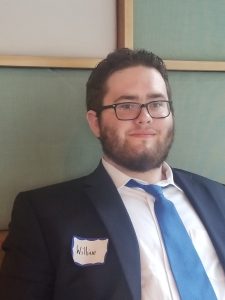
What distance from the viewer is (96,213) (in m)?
1.04

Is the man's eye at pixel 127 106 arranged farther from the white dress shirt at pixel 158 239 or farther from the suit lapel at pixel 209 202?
the suit lapel at pixel 209 202

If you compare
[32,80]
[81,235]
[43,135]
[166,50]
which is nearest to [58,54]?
[32,80]

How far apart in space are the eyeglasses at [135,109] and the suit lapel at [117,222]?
0.59ft

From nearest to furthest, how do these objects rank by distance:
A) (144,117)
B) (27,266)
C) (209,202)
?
(27,266) → (144,117) → (209,202)

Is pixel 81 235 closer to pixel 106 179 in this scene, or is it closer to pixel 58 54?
pixel 106 179

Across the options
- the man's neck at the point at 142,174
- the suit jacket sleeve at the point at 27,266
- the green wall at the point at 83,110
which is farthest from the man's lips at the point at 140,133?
the suit jacket sleeve at the point at 27,266

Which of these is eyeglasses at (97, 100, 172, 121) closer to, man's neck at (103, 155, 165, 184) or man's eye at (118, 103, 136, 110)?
man's eye at (118, 103, 136, 110)

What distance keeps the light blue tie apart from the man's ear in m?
0.21

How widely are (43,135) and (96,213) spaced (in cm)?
36

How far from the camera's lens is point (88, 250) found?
0.98m

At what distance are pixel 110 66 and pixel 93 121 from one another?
18 centimetres

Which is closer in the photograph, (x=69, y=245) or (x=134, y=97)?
(x=69, y=245)

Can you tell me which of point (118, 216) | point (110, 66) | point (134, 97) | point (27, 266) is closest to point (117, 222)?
point (118, 216)

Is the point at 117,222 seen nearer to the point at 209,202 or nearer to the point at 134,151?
the point at 134,151
